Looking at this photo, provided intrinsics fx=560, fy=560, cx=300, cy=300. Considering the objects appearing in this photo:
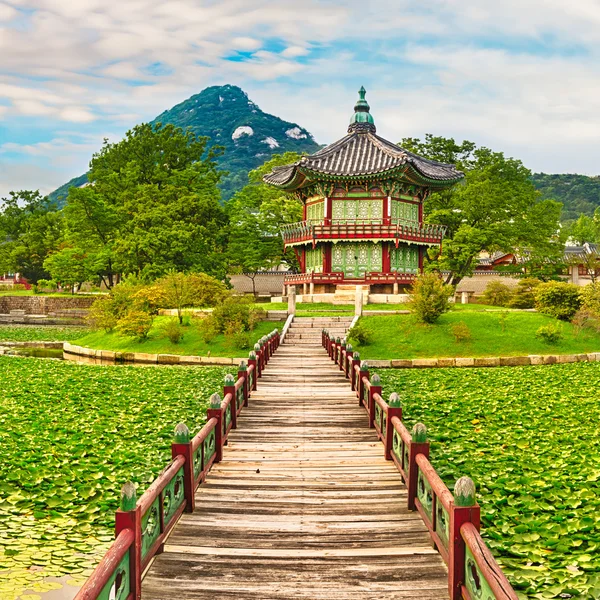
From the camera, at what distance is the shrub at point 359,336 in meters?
22.0

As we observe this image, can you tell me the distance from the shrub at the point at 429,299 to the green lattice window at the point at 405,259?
9798 millimetres

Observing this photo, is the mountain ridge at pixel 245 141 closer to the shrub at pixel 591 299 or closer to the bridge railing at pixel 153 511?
the shrub at pixel 591 299

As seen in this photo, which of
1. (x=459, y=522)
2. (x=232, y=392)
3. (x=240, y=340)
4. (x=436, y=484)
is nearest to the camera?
(x=459, y=522)

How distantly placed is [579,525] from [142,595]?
463 cm

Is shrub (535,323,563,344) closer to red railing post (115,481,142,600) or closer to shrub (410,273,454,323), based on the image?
shrub (410,273,454,323)

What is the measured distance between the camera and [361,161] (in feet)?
109

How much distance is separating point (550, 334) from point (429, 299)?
4946mm

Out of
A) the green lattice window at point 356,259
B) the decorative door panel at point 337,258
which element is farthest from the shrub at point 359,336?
the decorative door panel at point 337,258

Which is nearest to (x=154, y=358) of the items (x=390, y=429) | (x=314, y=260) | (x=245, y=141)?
(x=314, y=260)

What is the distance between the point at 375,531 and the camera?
573 centimetres

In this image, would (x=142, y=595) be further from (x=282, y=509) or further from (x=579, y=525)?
(x=579, y=525)

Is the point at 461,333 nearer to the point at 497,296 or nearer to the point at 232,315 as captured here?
the point at 232,315

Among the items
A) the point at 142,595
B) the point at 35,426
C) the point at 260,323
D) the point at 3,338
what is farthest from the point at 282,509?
the point at 3,338

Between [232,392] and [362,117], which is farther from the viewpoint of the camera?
[362,117]
